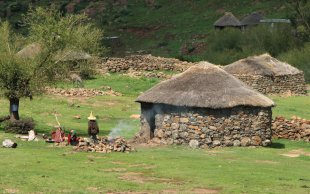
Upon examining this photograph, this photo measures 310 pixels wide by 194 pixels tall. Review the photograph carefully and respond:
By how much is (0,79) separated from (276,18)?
67.3m

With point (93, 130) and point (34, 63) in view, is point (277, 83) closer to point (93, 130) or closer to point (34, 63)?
point (34, 63)

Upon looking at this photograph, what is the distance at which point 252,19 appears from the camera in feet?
314

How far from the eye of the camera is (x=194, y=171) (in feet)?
88.4

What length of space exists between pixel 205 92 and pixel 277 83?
24210 mm

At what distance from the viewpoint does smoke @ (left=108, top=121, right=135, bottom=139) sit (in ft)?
123

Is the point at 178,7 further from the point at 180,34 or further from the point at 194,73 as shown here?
the point at 194,73

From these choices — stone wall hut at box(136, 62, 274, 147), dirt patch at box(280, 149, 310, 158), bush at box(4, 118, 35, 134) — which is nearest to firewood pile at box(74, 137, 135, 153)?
stone wall hut at box(136, 62, 274, 147)

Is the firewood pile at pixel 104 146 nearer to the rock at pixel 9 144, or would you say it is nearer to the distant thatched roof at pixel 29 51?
the rock at pixel 9 144

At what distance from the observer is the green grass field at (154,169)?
944 inches

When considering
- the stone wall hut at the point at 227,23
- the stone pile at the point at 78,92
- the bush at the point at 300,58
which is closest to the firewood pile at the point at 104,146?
the stone pile at the point at 78,92

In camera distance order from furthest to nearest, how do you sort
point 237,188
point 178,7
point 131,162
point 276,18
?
point 178,7 → point 276,18 → point 131,162 → point 237,188

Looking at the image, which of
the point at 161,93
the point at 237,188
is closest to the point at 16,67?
the point at 161,93

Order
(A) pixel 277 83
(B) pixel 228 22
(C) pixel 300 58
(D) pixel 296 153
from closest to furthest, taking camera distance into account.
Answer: (D) pixel 296 153, (A) pixel 277 83, (C) pixel 300 58, (B) pixel 228 22

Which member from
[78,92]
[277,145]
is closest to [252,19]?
[78,92]
